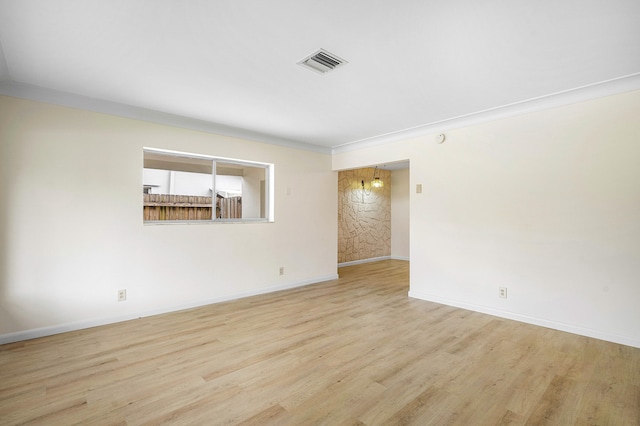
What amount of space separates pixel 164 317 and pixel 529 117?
15.7 ft

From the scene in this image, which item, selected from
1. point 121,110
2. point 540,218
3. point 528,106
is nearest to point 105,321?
point 121,110

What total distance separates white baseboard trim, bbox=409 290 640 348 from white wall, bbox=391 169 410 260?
3.92 metres

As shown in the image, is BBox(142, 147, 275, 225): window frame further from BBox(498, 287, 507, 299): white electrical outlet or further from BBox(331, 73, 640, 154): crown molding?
BBox(498, 287, 507, 299): white electrical outlet

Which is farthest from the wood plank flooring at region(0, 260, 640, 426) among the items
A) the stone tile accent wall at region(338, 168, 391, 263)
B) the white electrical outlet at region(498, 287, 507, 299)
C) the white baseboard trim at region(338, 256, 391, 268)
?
the stone tile accent wall at region(338, 168, 391, 263)

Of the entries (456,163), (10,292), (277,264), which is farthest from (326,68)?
(10,292)

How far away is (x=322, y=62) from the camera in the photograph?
2.45 meters

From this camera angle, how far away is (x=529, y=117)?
334 cm

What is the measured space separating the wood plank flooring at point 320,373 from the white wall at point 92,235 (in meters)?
0.33

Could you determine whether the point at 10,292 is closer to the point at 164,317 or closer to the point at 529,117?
the point at 164,317

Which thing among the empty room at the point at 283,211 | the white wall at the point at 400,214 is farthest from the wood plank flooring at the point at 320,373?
the white wall at the point at 400,214

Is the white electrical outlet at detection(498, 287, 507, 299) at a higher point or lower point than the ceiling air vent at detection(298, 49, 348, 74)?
lower

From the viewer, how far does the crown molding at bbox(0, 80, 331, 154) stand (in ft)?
9.40

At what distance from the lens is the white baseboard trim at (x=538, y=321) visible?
2.78 meters

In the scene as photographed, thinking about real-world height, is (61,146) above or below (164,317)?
above
